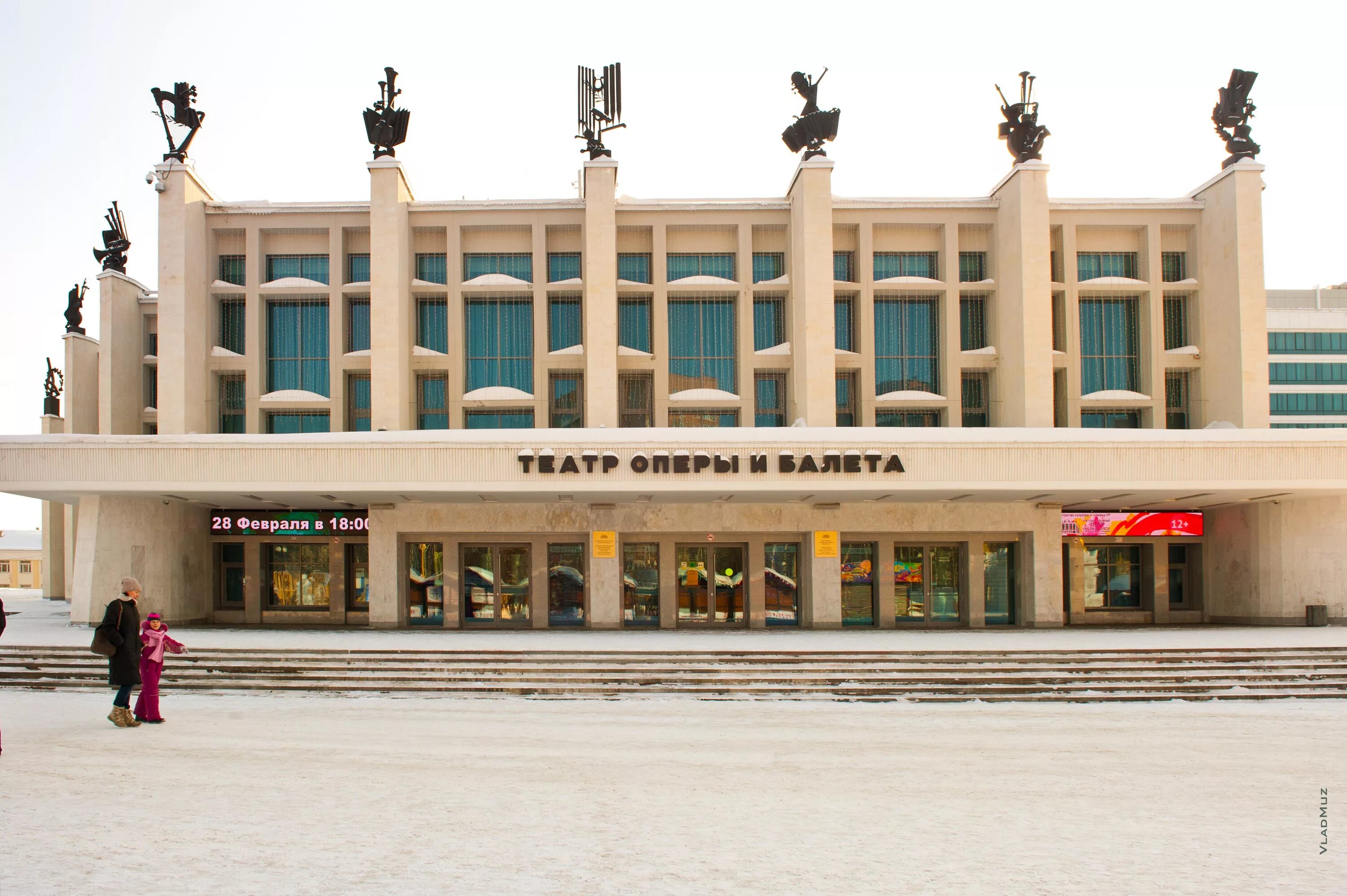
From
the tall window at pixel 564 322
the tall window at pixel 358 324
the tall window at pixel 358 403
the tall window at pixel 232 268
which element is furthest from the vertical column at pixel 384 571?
the tall window at pixel 232 268

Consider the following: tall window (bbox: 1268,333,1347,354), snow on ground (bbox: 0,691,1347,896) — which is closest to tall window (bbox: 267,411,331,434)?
snow on ground (bbox: 0,691,1347,896)

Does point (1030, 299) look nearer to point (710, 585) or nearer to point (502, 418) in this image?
point (710, 585)

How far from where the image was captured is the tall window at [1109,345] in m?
27.4

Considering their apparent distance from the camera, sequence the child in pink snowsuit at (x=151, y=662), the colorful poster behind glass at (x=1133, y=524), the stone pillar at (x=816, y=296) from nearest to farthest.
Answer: the child in pink snowsuit at (x=151, y=662)
the stone pillar at (x=816, y=296)
the colorful poster behind glass at (x=1133, y=524)

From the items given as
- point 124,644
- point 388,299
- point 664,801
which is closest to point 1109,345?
point 388,299

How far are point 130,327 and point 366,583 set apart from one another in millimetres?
11989

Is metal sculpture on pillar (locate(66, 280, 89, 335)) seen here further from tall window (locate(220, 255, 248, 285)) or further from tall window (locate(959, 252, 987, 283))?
tall window (locate(959, 252, 987, 283))

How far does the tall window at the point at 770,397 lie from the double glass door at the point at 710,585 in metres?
4.66

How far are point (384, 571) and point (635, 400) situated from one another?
28.7 ft

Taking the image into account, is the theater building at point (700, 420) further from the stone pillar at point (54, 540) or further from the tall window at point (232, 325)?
the stone pillar at point (54, 540)

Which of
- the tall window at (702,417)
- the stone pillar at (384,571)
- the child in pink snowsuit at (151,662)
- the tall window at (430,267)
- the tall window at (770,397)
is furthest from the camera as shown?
the tall window at (430,267)

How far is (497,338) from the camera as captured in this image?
2727 centimetres

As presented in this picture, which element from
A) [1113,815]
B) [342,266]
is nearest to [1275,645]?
[1113,815]

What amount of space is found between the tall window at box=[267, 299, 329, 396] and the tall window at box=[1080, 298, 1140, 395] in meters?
23.2
